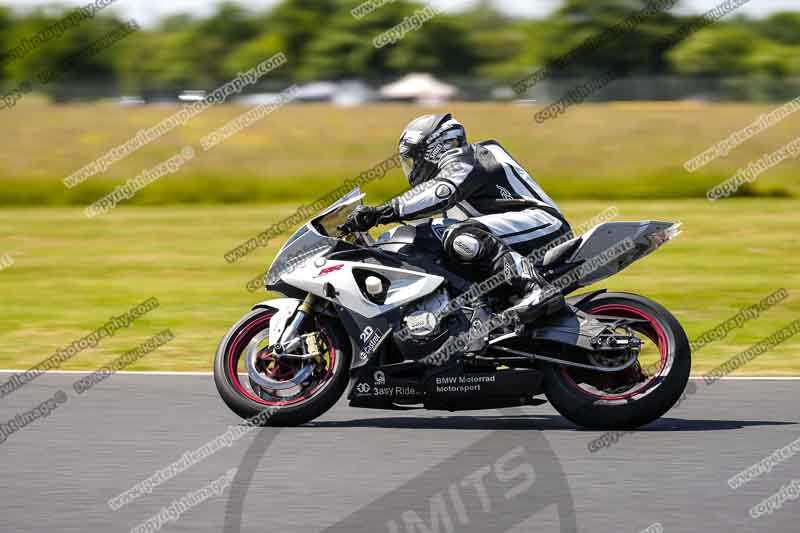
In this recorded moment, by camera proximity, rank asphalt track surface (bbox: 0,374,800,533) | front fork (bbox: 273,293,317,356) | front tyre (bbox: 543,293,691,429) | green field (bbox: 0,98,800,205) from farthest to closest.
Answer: green field (bbox: 0,98,800,205), front fork (bbox: 273,293,317,356), front tyre (bbox: 543,293,691,429), asphalt track surface (bbox: 0,374,800,533)

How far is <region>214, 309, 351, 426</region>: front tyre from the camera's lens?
7.77 meters

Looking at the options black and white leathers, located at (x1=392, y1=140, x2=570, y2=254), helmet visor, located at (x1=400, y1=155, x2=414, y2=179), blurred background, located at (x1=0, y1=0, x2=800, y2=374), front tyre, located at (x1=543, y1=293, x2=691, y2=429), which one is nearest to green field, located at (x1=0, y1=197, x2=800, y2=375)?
blurred background, located at (x1=0, y1=0, x2=800, y2=374)

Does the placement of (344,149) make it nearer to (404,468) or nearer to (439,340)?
(439,340)

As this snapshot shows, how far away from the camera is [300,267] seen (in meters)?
7.81

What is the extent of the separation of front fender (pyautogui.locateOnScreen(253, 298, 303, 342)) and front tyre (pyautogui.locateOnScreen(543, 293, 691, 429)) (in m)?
1.48

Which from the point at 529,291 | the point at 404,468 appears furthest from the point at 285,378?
the point at 529,291

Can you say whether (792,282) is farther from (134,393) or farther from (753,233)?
(134,393)

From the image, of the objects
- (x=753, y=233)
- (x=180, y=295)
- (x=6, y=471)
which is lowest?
(x=753, y=233)

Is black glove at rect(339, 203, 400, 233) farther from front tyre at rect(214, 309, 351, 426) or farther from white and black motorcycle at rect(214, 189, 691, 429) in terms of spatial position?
front tyre at rect(214, 309, 351, 426)

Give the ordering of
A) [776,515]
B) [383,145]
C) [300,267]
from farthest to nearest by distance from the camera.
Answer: [383,145] < [300,267] < [776,515]

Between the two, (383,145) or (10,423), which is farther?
(383,145)

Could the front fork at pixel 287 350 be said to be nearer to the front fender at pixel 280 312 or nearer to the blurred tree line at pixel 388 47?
the front fender at pixel 280 312

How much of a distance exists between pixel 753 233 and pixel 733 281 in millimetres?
5078

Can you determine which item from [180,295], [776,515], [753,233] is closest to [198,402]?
[776,515]
